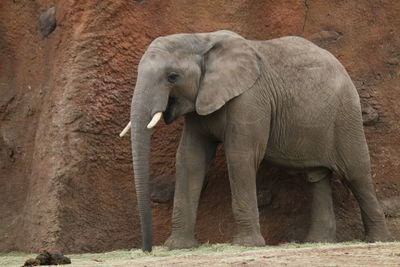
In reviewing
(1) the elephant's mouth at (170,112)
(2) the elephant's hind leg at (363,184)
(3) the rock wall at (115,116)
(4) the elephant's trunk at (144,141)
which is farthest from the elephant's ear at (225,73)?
(2) the elephant's hind leg at (363,184)

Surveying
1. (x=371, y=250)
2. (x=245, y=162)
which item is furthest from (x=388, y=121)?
(x=371, y=250)

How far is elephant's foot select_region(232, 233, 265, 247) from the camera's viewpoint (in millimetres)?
7948

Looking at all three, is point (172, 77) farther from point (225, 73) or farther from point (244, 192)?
point (244, 192)

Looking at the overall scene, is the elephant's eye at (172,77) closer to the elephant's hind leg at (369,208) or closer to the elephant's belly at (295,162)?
the elephant's belly at (295,162)

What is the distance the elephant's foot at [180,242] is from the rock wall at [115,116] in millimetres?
697

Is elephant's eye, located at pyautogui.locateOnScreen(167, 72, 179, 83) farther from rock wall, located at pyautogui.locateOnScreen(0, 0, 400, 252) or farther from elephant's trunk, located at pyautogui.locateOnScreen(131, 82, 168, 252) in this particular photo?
rock wall, located at pyautogui.locateOnScreen(0, 0, 400, 252)

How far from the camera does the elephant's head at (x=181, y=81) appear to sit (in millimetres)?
7582

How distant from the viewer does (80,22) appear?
351 inches

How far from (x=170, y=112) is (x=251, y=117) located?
673 mm

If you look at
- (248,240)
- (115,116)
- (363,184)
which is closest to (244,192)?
(248,240)

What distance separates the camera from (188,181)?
8344 millimetres

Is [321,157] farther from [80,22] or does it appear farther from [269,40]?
[80,22]

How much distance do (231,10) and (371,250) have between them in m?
3.43

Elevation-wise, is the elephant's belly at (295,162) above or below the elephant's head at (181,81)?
below
